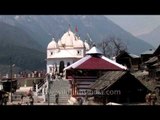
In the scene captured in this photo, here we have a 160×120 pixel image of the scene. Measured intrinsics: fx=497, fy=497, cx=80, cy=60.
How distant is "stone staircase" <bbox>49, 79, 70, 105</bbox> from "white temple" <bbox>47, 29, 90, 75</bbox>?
85.9 feet

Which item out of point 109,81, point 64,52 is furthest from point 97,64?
point 64,52

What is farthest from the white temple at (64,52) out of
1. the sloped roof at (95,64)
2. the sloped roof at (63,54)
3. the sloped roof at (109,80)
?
the sloped roof at (109,80)

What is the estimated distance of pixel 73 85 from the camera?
41.4m

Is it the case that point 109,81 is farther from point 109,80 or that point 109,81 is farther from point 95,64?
point 95,64

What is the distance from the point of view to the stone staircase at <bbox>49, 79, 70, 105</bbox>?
133 ft

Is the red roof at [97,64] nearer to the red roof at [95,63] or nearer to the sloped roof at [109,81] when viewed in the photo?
the red roof at [95,63]

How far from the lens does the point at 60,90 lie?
45.2m

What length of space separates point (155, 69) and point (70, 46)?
1688 inches

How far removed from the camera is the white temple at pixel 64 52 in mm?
79000

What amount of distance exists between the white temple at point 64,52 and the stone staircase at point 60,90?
85.9ft

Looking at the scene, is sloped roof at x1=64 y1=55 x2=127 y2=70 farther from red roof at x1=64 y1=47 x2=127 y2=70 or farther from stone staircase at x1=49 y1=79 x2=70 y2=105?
stone staircase at x1=49 y1=79 x2=70 y2=105

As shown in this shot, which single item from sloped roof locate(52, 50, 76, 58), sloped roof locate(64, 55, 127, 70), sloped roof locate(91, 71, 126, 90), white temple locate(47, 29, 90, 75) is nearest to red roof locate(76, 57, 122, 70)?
sloped roof locate(64, 55, 127, 70)
